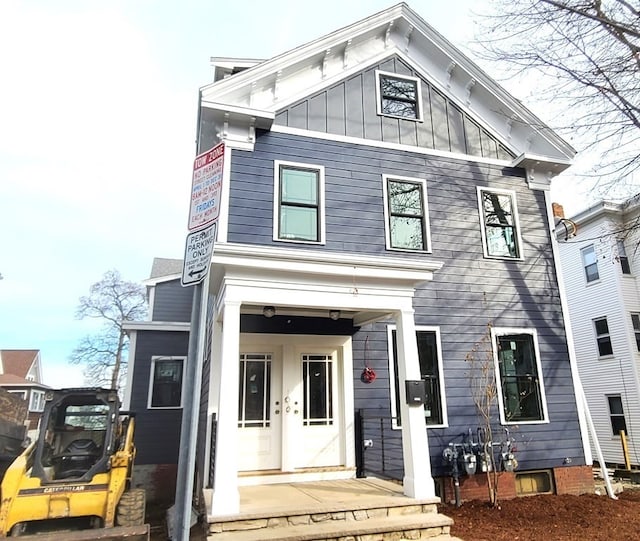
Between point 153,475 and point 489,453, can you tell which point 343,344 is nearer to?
point 489,453

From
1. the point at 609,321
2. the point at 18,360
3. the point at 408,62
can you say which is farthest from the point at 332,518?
the point at 18,360

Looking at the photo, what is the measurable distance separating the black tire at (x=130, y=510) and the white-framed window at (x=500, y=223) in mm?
6903

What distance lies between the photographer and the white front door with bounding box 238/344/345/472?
652 centimetres

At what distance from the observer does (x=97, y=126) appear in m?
11.8

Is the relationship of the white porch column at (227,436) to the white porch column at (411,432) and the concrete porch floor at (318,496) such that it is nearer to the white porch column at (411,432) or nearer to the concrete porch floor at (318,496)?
the concrete porch floor at (318,496)

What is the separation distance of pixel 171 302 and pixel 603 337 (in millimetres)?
14001

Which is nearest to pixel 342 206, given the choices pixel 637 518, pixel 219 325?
pixel 219 325

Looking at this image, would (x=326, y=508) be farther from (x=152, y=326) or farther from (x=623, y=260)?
(x=623, y=260)

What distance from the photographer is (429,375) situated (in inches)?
285

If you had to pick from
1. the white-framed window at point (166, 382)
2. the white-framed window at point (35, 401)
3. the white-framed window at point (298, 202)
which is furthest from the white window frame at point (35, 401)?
the white-framed window at point (298, 202)

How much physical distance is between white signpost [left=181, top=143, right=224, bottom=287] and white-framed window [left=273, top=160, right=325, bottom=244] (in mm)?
4056

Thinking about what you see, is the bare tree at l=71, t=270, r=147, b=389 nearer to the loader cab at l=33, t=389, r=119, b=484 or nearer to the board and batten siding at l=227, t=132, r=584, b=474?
the loader cab at l=33, t=389, r=119, b=484

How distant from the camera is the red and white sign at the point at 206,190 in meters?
2.75

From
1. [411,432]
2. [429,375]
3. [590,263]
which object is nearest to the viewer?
[411,432]
